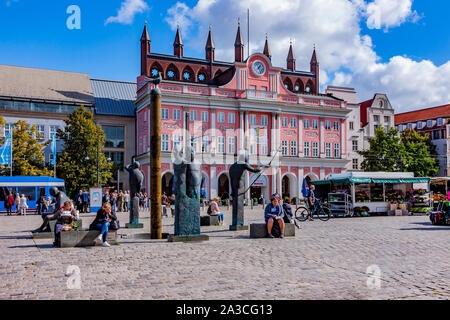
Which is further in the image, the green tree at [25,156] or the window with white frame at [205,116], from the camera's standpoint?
the window with white frame at [205,116]

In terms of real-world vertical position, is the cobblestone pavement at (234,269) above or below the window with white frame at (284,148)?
below

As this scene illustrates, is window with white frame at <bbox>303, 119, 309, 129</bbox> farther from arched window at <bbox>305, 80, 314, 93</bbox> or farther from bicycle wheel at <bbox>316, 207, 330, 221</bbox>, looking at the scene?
bicycle wheel at <bbox>316, 207, 330, 221</bbox>

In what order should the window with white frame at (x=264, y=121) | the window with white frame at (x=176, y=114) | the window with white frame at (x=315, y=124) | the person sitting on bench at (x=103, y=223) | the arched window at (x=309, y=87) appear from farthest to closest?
1. the arched window at (x=309, y=87)
2. the window with white frame at (x=315, y=124)
3. the window with white frame at (x=264, y=121)
4. the window with white frame at (x=176, y=114)
5. the person sitting on bench at (x=103, y=223)

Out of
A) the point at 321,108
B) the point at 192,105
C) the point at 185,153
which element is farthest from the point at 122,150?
the point at 185,153

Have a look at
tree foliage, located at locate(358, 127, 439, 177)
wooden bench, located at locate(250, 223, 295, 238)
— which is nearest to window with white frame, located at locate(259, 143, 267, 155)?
tree foliage, located at locate(358, 127, 439, 177)

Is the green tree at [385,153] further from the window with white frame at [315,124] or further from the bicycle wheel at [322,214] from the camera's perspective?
the bicycle wheel at [322,214]

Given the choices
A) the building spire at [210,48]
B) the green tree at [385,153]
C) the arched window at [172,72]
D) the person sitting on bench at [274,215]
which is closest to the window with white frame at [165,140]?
the arched window at [172,72]

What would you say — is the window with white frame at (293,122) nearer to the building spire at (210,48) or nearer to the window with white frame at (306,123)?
the window with white frame at (306,123)

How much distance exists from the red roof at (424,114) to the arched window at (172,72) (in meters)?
46.5

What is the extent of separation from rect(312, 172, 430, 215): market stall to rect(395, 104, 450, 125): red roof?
57346 mm

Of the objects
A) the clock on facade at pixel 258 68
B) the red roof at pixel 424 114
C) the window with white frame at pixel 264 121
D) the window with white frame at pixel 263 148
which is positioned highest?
the clock on facade at pixel 258 68

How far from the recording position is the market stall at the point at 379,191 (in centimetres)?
2678

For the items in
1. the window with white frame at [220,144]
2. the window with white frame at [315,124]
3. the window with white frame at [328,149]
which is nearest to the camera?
the window with white frame at [220,144]
